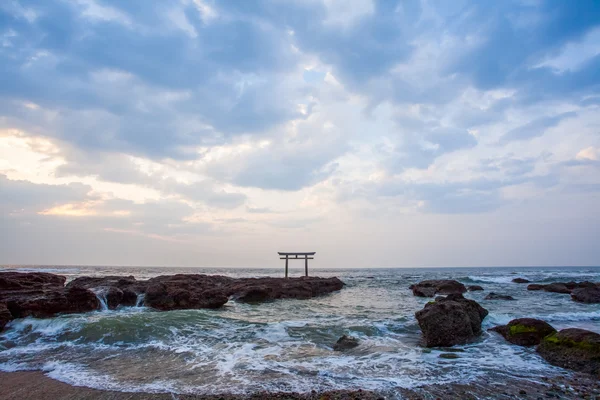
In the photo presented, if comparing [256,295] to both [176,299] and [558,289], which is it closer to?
[176,299]

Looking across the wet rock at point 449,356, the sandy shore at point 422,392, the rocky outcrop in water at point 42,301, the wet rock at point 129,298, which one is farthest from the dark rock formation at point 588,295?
the rocky outcrop in water at point 42,301

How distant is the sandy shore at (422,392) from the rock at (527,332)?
9.93 ft

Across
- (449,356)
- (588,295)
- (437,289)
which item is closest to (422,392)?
(449,356)

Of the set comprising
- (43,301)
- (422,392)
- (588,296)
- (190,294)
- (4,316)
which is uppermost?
(43,301)

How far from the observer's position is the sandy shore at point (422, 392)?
19.6 ft

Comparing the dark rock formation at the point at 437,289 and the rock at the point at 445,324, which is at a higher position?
the rock at the point at 445,324

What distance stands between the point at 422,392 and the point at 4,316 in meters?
13.6

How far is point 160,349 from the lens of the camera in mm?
9617

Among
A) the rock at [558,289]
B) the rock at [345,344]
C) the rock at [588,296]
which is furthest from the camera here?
the rock at [558,289]

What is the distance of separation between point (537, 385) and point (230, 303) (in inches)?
671

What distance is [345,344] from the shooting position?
9844mm

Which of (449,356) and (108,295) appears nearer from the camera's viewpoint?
(449,356)

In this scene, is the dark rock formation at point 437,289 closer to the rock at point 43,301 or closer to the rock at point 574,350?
the rock at point 574,350

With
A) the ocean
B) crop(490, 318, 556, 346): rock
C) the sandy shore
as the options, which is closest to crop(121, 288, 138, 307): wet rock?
the ocean
